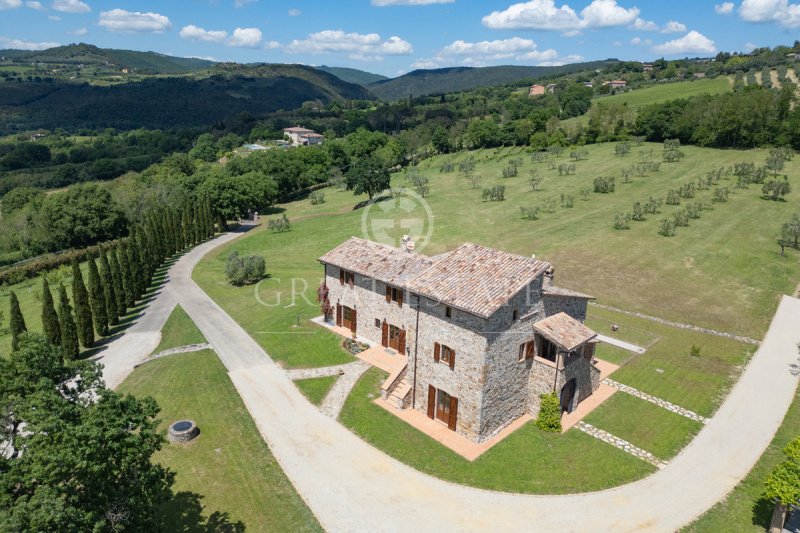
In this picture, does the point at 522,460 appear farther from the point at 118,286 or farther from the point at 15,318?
the point at 118,286

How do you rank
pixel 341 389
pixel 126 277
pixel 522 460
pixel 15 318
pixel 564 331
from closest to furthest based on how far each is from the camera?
pixel 522 460, pixel 564 331, pixel 341 389, pixel 15 318, pixel 126 277

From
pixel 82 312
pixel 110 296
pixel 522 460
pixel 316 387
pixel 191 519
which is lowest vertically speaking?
pixel 191 519

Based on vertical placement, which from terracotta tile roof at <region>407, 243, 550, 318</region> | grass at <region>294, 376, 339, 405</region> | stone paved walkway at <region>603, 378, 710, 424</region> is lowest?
grass at <region>294, 376, 339, 405</region>

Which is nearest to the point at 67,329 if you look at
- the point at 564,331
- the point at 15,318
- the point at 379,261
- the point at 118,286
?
the point at 15,318

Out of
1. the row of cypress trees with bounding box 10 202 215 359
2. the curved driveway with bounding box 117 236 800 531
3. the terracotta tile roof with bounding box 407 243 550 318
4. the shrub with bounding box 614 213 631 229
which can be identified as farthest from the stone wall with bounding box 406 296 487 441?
the shrub with bounding box 614 213 631 229

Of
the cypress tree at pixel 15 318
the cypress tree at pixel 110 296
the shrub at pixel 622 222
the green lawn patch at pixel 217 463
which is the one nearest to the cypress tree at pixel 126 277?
the cypress tree at pixel 110 296

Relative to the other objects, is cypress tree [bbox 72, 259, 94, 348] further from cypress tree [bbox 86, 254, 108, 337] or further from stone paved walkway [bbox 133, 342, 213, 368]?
stone paved walkway [bbox 133, 342, 213, 368]
